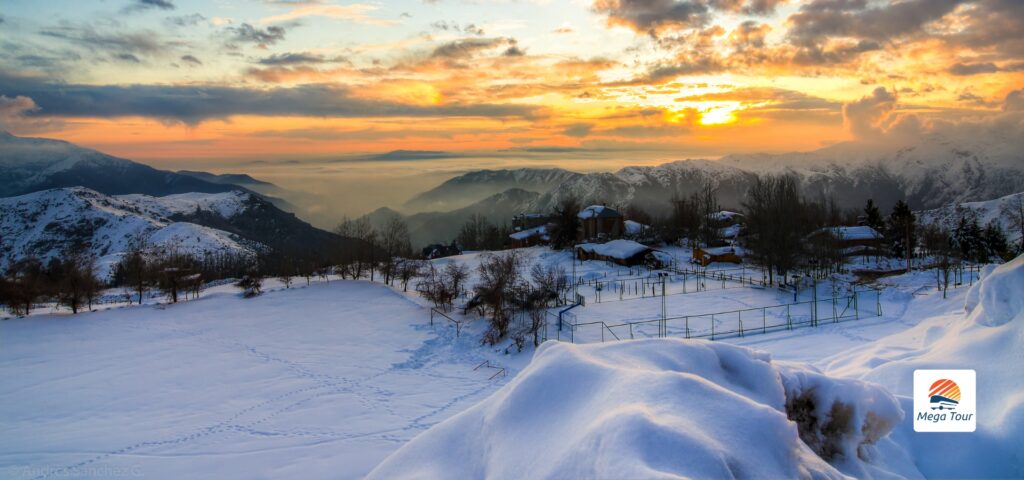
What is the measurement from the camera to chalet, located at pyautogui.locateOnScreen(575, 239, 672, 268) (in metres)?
63.0

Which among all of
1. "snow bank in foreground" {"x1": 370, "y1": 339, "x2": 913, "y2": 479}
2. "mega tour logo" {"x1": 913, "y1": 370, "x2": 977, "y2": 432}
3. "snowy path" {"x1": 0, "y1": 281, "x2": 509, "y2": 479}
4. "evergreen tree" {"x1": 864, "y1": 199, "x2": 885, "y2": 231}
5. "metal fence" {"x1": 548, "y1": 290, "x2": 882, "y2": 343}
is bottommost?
"snowy path" {"x1": 0, "y1": 281, "x2": 509, "y2": 479}

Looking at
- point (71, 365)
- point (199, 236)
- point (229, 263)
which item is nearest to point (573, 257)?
point (71, 365)

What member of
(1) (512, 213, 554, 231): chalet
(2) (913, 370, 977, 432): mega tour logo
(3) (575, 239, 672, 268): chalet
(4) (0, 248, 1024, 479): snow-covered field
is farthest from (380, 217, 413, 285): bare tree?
(2) (913, 370, 977, 432): mega tour logo

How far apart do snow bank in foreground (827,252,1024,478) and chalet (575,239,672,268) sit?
47.6 m

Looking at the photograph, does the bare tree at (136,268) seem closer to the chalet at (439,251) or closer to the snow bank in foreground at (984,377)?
the chalet at (439,251)

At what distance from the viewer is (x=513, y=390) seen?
807 cm

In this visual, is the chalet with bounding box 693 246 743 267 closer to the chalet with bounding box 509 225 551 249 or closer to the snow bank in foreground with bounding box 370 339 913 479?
the chalet with bounding box 509 225 551 249

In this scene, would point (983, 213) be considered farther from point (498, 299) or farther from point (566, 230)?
point (498, 299)

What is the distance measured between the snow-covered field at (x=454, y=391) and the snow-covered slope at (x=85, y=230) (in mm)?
106117

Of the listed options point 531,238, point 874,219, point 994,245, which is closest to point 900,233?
point 874,219

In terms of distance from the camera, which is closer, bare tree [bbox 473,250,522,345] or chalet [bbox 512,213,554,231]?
bare tree [bbox 473,250,522,345]

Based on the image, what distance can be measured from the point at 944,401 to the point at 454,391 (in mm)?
18457

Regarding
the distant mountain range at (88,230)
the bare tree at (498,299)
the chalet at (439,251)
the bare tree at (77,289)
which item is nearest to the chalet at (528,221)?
the chalet at (439,251)

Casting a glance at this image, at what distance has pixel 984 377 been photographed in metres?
10.8
